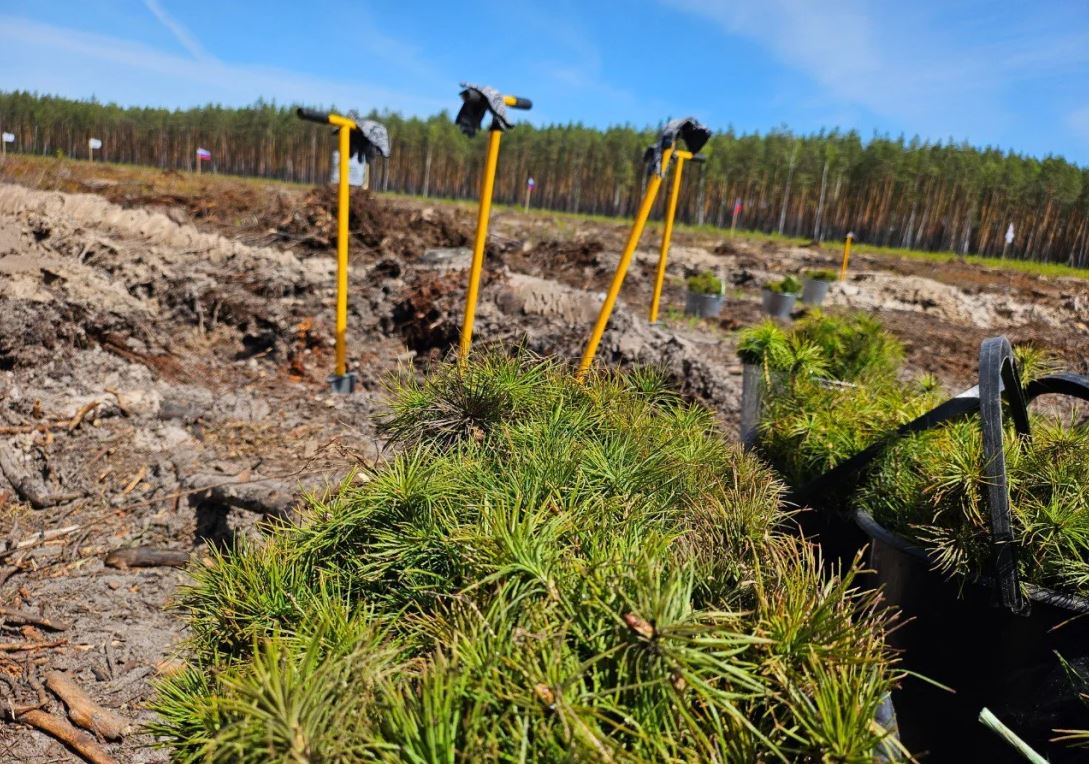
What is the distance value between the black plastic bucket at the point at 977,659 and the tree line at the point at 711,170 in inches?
1509

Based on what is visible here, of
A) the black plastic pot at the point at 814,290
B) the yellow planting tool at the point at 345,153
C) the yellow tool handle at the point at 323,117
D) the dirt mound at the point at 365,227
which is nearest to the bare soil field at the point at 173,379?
the dirt mound at the point at 365,227

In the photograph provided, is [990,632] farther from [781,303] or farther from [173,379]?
[781,303]

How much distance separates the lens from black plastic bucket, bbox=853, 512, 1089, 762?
1.46m

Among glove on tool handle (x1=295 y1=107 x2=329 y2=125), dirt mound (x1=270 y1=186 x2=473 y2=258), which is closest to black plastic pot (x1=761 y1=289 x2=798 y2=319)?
dirt mound (x1=270 y1=186 x2=473 y2=258)

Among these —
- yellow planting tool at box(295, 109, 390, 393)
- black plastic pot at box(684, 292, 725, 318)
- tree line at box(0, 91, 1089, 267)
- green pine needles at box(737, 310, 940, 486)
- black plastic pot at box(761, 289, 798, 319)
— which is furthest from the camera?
tree line at box(0, 91, 1089, 267)

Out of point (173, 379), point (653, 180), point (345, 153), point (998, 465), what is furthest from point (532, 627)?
point (173, 379)

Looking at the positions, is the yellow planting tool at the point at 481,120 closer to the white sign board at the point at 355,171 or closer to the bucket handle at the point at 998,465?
the white sign board at the point at 355,171

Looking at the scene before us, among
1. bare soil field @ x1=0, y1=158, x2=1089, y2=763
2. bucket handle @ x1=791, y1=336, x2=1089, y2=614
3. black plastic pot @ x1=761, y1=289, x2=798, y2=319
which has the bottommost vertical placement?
bare soil field @ x1=0, y1=158, x2=1089, y2=763

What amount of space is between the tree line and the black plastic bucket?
38331mm

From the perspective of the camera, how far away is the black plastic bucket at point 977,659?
1.46 metres

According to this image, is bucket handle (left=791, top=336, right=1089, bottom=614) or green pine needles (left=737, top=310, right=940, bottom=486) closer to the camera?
bucket handle (left=791, top=336, right=1089, bottom=614)

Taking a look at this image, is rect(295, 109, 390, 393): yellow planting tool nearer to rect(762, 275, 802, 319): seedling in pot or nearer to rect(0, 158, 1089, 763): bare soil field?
rect(0, 158, 1089, 763): bare soil field

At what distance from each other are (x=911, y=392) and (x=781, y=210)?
1803 inches

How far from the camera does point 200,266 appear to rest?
6945 millimetres
